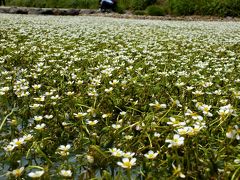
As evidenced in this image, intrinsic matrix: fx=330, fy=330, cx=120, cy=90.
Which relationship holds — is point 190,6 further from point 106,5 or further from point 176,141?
point 176,141

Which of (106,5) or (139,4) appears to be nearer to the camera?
(106,5)

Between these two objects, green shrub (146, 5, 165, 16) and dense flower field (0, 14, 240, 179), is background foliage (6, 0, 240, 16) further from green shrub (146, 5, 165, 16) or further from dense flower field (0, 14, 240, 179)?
dense flower field (0, 14, 240, 179)

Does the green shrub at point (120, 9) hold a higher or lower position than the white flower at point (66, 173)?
higher

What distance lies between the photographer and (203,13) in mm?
25531

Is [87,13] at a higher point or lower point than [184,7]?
lower

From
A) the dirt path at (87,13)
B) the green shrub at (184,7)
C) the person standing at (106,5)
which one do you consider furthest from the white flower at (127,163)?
the person standing at (106,5)

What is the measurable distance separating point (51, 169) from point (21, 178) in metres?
0.29

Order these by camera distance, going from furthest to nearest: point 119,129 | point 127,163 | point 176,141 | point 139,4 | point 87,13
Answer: point 139,4, point 87,13, point 119,129, point 176,141, point 127,163

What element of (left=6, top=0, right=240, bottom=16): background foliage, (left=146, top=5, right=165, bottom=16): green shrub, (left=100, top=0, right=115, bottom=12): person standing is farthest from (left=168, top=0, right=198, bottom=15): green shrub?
(left=100, top=0, right=115, bottom=12): person standing

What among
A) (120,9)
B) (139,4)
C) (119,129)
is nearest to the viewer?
(119,129)

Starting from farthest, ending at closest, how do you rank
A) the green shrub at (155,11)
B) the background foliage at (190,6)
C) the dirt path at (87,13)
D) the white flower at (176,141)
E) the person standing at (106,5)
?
the person standing at (106,5)
the green shrub at (155,11)
the background foliage at (190,6)
the dirt path at (87,13)
the white flower at (176,141)

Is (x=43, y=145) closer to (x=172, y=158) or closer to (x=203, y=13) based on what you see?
(x=172, y=158)

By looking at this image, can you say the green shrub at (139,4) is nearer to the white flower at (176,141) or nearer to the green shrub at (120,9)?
the green shrub at (120,9)

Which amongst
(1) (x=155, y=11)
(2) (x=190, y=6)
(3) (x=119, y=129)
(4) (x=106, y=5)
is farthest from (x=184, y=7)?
(3) (x=119, y=129)
